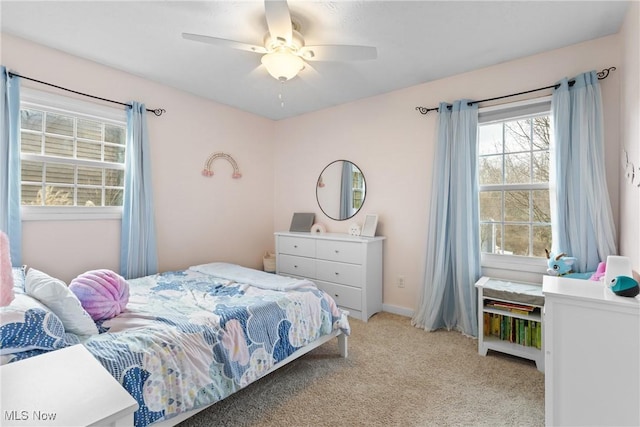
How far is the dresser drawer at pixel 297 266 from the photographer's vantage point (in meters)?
3.61

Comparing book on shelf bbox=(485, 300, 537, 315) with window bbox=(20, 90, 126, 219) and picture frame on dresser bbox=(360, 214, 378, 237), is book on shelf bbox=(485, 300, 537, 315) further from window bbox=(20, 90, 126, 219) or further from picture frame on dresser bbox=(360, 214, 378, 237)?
window bbox=(20, 90, 126, 219)

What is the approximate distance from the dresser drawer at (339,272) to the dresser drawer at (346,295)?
5 cm

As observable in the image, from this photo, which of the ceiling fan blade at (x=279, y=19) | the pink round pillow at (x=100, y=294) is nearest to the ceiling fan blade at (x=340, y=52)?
the ceiling fan blade at (x=279, y=19)

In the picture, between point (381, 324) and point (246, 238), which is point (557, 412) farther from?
point (246, 238)

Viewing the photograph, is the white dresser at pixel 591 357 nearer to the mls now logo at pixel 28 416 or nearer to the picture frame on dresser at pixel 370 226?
the mls now logo at pixel 28 416

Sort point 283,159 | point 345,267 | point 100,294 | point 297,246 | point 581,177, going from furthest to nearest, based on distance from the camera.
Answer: point 283,159, point 297,246, point 345,267, point 581,177, point 100,294

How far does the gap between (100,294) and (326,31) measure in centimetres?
223

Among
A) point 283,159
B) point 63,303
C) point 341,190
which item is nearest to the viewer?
point 63,303

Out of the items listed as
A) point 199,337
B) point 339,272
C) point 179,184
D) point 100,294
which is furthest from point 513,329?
point 179,184

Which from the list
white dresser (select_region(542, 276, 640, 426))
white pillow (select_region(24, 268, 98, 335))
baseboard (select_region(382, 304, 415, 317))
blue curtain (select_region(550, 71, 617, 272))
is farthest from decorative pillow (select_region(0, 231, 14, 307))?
blue curtain (select_region(550, 71, 617, 272))

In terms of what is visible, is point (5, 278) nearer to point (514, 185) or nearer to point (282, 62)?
point (282, 62)

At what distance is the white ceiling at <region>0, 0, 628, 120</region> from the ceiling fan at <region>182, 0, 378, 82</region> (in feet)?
0.57

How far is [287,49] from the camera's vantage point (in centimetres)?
210

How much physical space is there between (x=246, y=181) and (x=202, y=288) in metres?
1.99
